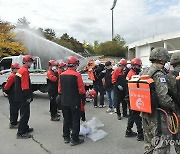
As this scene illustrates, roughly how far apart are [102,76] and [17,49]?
55.2 ft

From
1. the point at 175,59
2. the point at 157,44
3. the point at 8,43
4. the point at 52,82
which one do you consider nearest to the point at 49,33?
the point at 157,44

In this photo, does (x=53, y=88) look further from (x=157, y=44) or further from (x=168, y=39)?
(x=157, y=44)

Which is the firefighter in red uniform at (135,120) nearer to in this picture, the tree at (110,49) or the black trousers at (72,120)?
the black trousers at (72,120)

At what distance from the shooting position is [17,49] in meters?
24.8

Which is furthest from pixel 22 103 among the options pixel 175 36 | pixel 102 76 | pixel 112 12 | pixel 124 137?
pixel 112 12

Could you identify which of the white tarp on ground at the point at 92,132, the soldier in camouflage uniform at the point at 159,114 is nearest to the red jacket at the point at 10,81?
the white tarp on ground at the point at 92,132

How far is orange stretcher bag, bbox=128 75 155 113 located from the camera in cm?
327

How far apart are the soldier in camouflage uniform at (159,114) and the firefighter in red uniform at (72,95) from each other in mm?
2073

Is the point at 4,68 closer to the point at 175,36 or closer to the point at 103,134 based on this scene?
the point at 103,134

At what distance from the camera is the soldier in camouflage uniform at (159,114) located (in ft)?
10.6

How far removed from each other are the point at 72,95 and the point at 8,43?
68.5 feet

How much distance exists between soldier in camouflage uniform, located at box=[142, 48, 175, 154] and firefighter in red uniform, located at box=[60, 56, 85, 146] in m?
2.07

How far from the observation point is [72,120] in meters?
5.53

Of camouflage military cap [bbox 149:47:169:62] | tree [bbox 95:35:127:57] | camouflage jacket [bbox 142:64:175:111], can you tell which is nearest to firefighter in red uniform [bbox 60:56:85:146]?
camouflage military cap [bbox 149:47:169:62]
